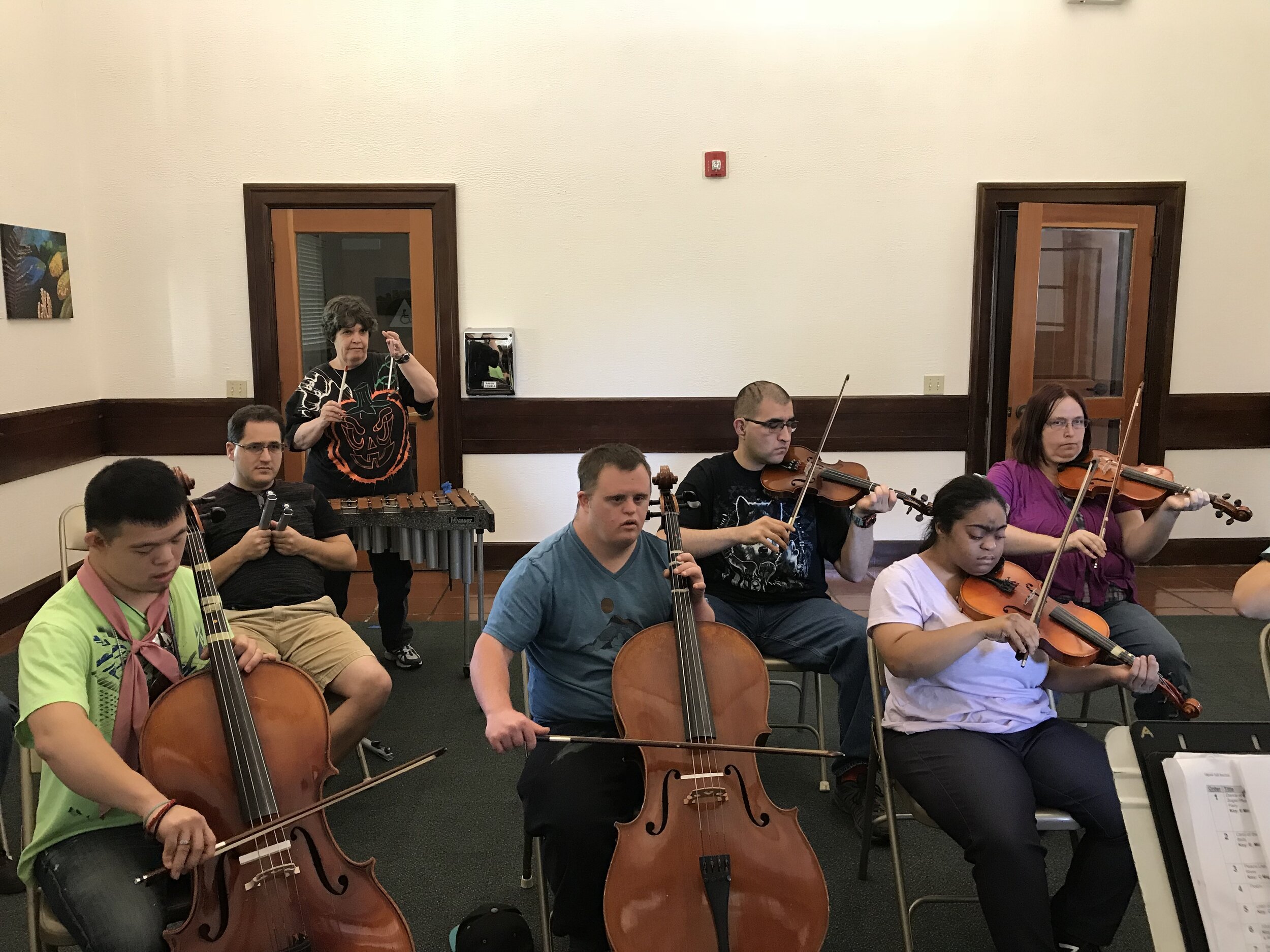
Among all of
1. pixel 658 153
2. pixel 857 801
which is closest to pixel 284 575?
pixel 857 801

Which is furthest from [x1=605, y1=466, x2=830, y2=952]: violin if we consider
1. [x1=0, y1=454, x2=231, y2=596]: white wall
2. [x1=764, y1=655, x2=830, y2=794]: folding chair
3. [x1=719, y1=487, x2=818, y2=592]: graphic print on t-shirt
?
[x1=0, y1=454, x2=231, y2=596]: white wall

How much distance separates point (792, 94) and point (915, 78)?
62 centimetres

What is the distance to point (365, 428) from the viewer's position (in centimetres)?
390

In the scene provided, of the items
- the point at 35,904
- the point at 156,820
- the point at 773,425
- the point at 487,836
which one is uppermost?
the point at 773,425

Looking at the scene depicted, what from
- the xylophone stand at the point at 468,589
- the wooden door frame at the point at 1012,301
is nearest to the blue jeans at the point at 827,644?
the xylophone stand at the point at 468,589

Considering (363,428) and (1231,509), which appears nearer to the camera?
(1231,509)

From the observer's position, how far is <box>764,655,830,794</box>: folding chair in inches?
106

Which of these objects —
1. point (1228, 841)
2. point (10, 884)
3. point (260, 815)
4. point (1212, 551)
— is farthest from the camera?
point (1212, 551)

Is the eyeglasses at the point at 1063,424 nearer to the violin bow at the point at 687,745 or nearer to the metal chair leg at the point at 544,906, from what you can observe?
the violin bow at the point at 687,745

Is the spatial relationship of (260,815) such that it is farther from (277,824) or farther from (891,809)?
(891,809)

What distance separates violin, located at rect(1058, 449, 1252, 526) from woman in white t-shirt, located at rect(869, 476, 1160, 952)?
890mm

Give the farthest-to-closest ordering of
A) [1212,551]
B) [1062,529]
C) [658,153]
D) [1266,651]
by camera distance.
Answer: [1212,551], [658,153], [1062,529], [1266,651]

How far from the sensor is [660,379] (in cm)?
516

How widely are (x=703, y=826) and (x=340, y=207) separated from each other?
4.13 metres
